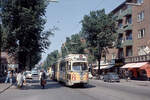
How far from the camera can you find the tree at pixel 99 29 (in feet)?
175

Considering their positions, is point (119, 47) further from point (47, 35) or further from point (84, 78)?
point (84, 78)

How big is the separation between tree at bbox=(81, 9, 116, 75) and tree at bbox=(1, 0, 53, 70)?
2610 cm

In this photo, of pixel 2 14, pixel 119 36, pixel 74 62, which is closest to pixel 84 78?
pixel 74 62

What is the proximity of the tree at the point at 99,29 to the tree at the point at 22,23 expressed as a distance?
26.1 metres

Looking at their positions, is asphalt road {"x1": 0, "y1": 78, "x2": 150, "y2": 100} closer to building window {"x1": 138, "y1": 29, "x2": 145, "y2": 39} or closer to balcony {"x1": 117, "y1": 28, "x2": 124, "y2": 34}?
building window {"x1": 138, "y1": 29, "x2": 145, "y2": 39}

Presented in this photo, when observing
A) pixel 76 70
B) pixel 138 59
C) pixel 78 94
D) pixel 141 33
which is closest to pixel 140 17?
pixel 141 33

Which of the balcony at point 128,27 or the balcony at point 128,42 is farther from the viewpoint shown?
the balcony at point 128,27

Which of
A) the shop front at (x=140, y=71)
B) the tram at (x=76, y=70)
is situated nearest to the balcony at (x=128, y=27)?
the shop front at (x=140, y=71)

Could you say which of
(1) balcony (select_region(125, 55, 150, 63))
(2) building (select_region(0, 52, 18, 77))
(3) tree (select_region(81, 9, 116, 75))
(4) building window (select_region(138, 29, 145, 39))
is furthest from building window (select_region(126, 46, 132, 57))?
(2) building (select_region(0, 52, 18, 77))

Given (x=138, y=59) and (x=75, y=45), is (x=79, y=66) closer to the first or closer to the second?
(x=138, y=59)

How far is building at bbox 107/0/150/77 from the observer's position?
4506cm

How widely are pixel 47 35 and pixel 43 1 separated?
12.5 feet

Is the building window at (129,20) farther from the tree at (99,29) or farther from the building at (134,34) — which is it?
the tree at (99,29)

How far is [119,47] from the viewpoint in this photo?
5519 centimetres
